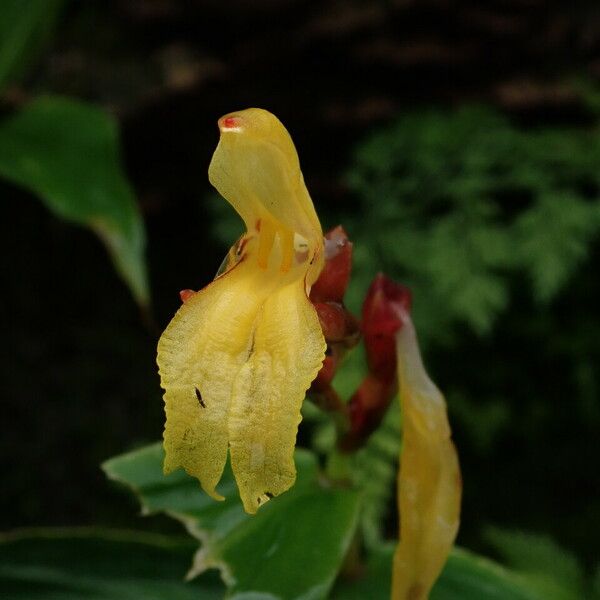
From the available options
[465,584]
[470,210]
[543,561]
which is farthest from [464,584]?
[470,210]

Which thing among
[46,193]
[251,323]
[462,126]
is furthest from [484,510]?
[251,323]

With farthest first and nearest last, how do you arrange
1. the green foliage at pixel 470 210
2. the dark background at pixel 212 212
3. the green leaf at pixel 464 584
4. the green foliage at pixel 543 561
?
the dark background at pixel 212 212 → the green foliage at pixel 470 210 → the green foliage at pixel 543 561 → the green leaf at pixel 464 584

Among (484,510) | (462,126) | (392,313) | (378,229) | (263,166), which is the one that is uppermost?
(263,166)

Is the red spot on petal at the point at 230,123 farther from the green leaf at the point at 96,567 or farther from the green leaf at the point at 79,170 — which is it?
the green leaf at the point at 79,170

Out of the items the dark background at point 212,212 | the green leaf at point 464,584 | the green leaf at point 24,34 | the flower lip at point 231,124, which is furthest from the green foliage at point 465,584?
the green leaf at point 24,34

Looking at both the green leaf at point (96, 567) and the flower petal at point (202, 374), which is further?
the green leaf at point (96, 567)

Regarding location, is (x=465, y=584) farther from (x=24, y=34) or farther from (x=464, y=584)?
(x=24, y=34)

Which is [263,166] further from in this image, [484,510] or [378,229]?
[484,510]
